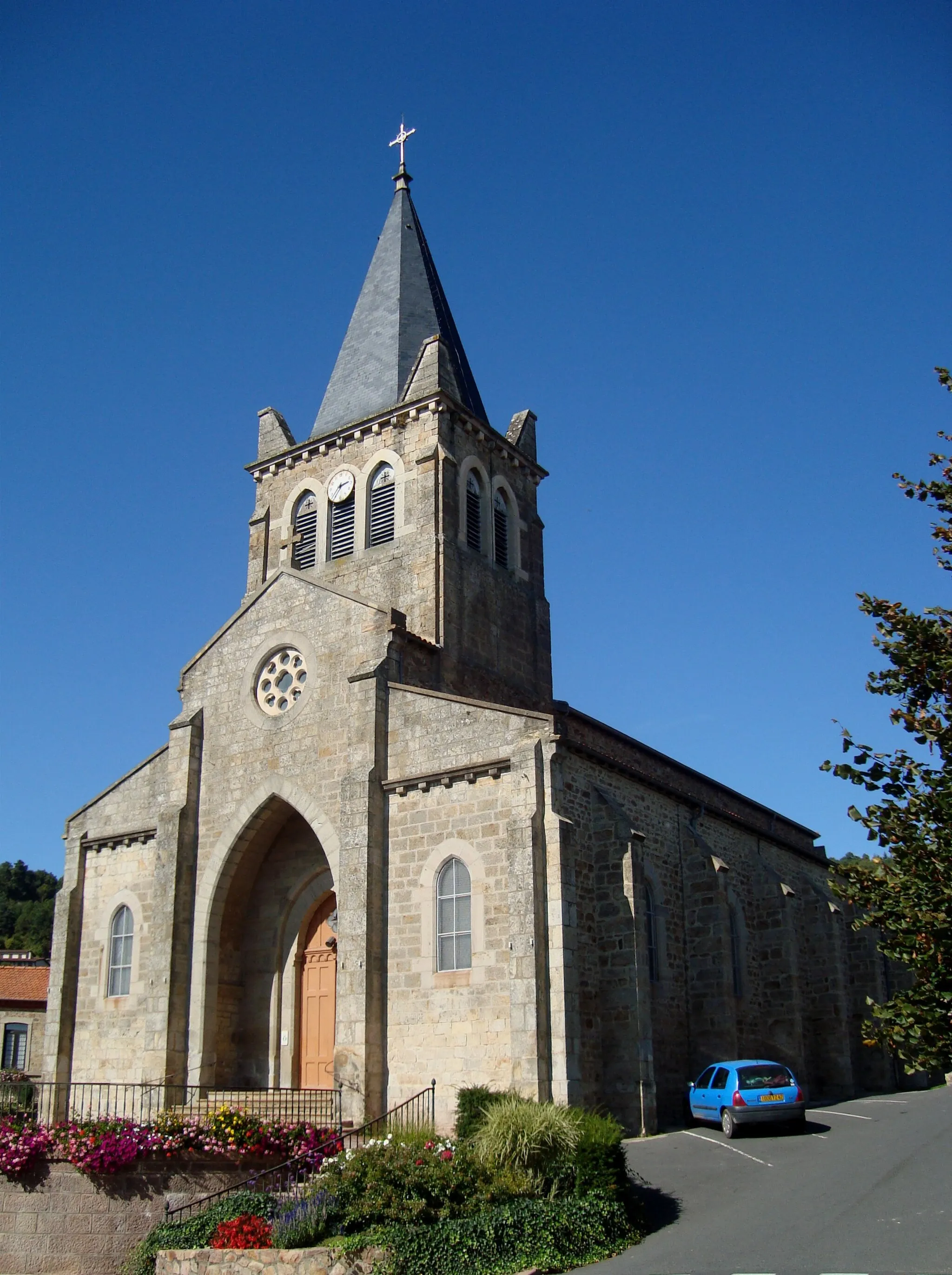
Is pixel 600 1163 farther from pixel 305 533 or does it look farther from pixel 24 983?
pixel 24 983

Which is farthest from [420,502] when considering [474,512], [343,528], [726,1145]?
[726,1145]

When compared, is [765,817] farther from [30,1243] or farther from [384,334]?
[30,1243]

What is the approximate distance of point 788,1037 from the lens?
25.6 metres

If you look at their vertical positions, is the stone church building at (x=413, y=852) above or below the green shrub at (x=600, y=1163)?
above

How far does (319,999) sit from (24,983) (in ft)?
69.1

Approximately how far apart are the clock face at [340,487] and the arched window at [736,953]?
1262cm

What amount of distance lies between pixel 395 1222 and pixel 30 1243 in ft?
23.1

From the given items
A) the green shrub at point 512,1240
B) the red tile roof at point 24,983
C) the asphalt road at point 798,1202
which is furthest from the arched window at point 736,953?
the red tile roof at point 24,983

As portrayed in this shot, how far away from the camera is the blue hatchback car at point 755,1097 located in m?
18.3

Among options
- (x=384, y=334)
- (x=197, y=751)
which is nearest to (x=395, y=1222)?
(x=197, y=751)

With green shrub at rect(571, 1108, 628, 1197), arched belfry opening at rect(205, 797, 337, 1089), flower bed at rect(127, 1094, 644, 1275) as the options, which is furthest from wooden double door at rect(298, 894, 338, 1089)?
green shrub at rect(571, 1108, 628, 1197)

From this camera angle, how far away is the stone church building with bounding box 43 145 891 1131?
725 inches

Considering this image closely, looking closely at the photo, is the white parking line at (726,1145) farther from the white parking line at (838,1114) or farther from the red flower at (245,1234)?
the red flower at (245,1234)

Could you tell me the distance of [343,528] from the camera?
88.4 feet
